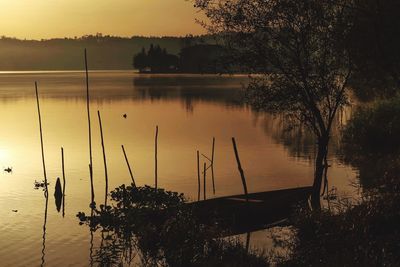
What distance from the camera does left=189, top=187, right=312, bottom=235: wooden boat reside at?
2667 cm

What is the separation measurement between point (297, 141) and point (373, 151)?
58.6 ft

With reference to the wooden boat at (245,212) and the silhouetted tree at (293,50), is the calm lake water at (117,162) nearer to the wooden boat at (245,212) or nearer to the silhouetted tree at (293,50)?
the wooden boat at (245,212)

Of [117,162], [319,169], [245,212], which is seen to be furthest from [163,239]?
[117,162]

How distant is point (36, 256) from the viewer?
27.3 meters

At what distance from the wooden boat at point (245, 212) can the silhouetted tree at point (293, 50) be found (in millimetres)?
3396

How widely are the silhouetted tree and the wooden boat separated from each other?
3396 mm

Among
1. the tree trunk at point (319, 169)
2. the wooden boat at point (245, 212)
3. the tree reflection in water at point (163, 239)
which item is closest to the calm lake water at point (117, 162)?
the wooden boat at point (245, 212)

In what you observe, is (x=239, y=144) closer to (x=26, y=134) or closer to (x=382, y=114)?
(x=382, y=114)

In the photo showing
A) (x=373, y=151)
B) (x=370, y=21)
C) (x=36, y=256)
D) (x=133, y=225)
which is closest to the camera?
(x=133, y=225)

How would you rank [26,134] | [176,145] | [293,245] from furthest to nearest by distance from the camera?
1. [26,134]
2. [176,145]
3. [293,245]

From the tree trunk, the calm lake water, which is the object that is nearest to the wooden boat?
the calm lake water

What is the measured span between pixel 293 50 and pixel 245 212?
32.0 feet

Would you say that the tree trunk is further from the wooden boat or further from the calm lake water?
the calm lake water

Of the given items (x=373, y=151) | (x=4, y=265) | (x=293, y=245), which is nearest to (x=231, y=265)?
(x=293, y=245)
